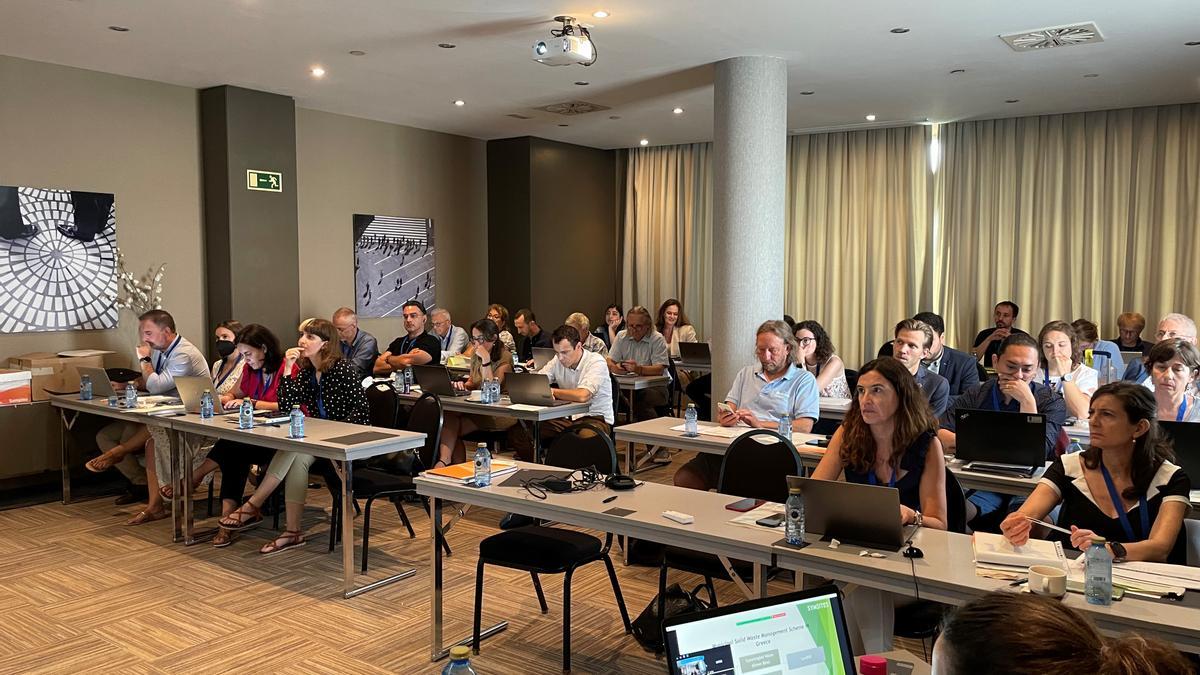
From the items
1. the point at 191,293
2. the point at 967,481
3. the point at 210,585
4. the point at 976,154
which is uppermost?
the point at 976,154

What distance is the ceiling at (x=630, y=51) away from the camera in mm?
5633

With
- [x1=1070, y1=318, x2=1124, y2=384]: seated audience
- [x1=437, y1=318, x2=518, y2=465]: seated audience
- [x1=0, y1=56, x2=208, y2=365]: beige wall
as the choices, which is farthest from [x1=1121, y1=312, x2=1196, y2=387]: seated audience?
[x1=0, y1=56, x2=208, y2=365]: beige wall

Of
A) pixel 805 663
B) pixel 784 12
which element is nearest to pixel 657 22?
pixel 784 12

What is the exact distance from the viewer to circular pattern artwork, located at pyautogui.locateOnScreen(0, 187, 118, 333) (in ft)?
22.5

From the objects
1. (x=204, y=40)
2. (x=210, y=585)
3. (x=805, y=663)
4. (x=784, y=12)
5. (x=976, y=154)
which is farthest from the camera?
(x=976, y=154)

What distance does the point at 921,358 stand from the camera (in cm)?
565

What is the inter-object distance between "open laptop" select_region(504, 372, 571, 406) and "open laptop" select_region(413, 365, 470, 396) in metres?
0.61

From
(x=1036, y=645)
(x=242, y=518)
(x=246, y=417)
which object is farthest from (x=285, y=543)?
(x=1036, y=645)

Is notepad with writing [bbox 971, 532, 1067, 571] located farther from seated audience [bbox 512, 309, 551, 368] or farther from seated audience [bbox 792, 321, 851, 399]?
seated audience [bbox 512, 309, 551, 368]

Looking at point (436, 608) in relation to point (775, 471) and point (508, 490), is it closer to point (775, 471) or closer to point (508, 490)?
point (508, 490)

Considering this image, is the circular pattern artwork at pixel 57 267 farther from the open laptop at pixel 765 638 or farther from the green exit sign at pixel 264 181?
the open laptop at pixel 765 638

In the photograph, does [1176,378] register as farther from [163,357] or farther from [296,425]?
[163,357]

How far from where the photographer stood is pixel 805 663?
1.74 m

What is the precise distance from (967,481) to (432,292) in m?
7.28
